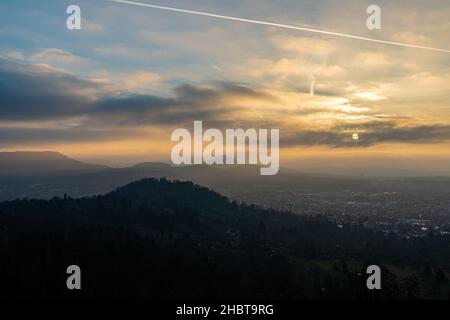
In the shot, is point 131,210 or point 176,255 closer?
point 176,255

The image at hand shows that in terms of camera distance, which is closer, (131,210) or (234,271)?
(234,271)

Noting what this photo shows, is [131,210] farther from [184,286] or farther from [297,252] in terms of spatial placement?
[184,286]
